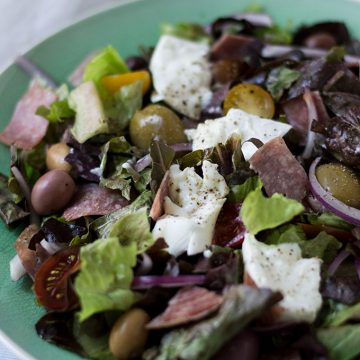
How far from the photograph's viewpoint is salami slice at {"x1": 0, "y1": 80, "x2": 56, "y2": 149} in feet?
12.6

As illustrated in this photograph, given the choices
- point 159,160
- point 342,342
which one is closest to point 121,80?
point 159,160

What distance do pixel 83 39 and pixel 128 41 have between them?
365 mm

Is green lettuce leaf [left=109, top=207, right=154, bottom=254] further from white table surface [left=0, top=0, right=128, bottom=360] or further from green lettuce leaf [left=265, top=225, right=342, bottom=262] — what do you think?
white table surface [left=0, top=0, right=128, bottom=360]

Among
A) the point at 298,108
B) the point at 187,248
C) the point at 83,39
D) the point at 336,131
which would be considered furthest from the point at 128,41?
the point at 187,248

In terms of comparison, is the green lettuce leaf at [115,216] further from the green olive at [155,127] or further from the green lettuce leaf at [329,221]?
the green lettuce leaf at [329,221]

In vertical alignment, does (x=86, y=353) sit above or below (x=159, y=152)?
below

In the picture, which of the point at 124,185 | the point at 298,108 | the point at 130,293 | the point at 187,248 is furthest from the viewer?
the point at 298,108

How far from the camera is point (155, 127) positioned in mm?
3641

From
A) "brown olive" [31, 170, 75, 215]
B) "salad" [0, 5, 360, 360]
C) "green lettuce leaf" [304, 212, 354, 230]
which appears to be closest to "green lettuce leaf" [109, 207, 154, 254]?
"salad" [0, 5, 360, 360]

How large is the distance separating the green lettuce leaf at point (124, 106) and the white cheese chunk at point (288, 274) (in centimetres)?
139

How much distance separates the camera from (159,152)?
10.6 ft

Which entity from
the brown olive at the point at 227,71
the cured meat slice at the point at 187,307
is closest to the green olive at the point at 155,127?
the brown olive at the point at 227,71

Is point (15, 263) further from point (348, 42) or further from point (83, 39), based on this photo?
point (348, 42)

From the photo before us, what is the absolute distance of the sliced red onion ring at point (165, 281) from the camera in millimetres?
2689
